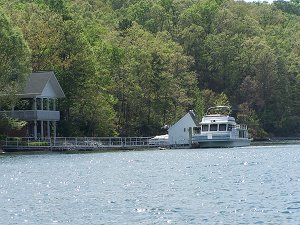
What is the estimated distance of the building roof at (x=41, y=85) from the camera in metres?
75.9

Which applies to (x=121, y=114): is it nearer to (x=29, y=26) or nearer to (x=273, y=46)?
(x=29, y=26)

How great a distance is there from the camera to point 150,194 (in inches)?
1241

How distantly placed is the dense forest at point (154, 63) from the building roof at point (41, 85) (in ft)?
8.99

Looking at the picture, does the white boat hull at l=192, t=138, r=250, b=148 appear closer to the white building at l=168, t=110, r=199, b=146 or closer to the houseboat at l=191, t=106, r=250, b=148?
the houseboat at l=191, t=106, r=250, b=148

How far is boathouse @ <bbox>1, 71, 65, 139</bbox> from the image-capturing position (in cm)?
7569

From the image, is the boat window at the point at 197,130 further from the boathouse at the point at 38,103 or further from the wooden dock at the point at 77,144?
the boathouse at the point at 38,103

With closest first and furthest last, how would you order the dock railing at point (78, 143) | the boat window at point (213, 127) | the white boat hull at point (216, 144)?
the dock railing at point (78, 143)
the white boat hull at point (216, 144)
the boat window at point (213, 127)

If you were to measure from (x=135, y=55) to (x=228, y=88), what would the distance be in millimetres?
31016

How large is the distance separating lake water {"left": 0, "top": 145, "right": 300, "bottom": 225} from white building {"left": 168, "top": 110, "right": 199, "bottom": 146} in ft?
122

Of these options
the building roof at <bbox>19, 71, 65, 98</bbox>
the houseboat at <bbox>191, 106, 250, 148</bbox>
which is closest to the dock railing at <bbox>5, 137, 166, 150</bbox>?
the houseboat at <bbox>191, 106, 250, 148</bbox>

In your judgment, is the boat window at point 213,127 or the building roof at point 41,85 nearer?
the building roof at point 41,85

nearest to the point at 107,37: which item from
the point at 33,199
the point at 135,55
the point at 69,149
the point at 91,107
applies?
the point at 135,55

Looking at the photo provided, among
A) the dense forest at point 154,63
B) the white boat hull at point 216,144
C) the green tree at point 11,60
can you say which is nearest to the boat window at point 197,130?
the white boat hull at point 216,144

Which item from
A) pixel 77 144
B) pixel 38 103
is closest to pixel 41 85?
pixel 38 103
